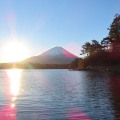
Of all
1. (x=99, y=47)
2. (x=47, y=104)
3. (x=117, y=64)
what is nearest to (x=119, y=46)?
(x=117, y=64)

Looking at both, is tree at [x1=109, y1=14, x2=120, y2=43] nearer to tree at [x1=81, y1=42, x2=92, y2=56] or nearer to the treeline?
the treeline

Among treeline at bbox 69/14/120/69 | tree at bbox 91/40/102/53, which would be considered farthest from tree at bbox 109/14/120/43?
tree at bbox 91/40/102/53

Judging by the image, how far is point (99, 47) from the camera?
6368 inches

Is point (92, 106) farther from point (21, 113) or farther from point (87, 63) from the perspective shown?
point (87, 63)

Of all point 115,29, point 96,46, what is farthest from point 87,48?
point 115,29

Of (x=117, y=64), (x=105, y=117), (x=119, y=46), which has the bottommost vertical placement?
(x=105, y=117)

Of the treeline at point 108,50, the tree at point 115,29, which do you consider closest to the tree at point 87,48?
the treeline at point 108,50

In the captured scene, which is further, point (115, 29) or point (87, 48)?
point (87, 48)

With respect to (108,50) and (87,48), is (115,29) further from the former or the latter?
(87,48)

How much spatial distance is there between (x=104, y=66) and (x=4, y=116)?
405ft

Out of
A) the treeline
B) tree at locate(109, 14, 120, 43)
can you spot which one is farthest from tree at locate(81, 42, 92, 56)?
tree at locate(109, 14, 120, 43)

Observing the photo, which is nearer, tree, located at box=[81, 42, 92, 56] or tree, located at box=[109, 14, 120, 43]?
tree, located at box=[109, 14, 120, 43]

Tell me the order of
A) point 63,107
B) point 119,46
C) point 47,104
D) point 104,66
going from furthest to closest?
point 104,66 < point 119,46 < point 47,104 < point 63,107

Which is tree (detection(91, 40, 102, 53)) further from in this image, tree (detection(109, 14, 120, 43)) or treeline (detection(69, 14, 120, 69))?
tree (detection(109, 14, 120, 43))
